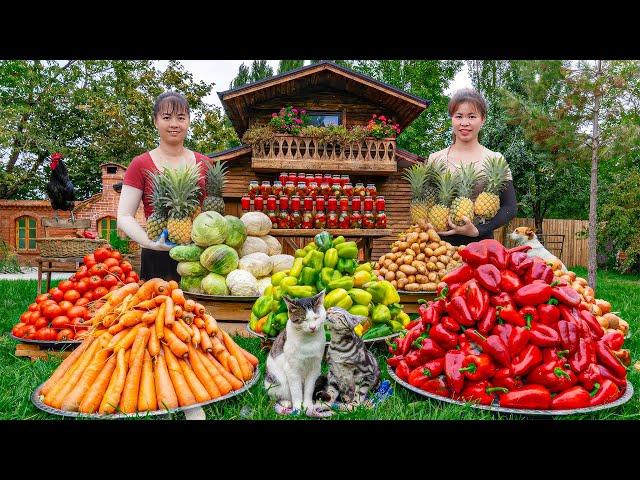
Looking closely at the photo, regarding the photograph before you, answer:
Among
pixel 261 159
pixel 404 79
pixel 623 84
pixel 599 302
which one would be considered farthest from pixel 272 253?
pixel 404 79

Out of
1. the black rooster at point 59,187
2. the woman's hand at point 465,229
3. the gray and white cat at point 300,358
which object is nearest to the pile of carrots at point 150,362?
the gray and white cat at point 300,358

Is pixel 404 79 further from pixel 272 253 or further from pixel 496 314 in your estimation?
pixel 496 314

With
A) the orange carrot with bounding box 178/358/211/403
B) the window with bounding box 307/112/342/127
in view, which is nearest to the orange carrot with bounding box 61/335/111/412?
the orange carrot with bounding box 178/358/211/403

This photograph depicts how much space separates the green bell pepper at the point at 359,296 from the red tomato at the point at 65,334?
196cm

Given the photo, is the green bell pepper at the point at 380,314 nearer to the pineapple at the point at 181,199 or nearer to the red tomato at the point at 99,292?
the pineapple at the point at 181,199

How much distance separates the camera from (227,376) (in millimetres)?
2418

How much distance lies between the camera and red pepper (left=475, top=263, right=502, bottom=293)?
246cm

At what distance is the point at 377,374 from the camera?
2.41 metres

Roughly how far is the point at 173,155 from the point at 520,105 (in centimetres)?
718

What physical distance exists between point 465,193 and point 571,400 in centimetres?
217

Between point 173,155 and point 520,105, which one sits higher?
point 520,105

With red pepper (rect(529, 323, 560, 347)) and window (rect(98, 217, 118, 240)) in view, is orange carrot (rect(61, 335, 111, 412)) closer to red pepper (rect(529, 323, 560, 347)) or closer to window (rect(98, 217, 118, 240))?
red pepper (rect(529, 323, 560, 347))

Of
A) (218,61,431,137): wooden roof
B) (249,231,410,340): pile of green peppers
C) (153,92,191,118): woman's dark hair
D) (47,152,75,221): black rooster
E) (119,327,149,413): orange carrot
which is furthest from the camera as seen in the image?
(218,61,431,137): wooden roof

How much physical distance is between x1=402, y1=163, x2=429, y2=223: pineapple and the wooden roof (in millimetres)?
5444
